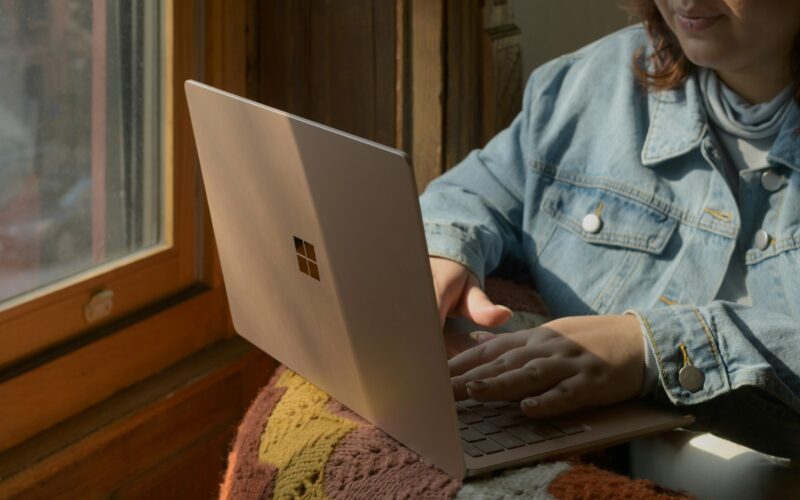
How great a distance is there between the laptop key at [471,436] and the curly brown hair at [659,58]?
0.61 meters

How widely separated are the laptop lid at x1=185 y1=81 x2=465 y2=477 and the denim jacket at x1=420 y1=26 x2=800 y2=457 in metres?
0.28

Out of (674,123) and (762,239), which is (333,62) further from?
(762,239)

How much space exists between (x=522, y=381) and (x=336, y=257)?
0.21 metres

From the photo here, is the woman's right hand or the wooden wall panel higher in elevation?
the wooden wall panel

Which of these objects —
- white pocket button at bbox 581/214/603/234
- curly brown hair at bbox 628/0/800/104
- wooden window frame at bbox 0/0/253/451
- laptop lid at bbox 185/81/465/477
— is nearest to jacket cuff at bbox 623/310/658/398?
laptop lid at bbox 185/81/465/477

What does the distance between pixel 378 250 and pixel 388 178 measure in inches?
2.7

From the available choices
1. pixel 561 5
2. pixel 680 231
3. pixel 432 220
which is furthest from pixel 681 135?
pixel 561 5

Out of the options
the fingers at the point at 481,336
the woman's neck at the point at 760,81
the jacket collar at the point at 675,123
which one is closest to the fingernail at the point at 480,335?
the fingers at the point at 481,336

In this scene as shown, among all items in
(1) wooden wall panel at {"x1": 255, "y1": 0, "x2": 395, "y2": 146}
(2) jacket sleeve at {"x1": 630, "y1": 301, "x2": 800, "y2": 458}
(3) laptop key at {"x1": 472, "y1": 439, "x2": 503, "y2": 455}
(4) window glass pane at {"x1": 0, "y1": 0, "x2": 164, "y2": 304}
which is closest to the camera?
(3) laptop key at {"x1": 472, "y1": 439, "x2": 503, "y2": 455}

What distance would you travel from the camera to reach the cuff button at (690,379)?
99 cm

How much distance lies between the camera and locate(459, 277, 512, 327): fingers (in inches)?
42.2

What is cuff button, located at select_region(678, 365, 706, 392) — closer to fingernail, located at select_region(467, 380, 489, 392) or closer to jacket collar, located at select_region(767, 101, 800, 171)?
fingernail, located at select_region(467, 380, 489, 392)

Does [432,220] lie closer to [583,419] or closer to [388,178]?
[583,419]

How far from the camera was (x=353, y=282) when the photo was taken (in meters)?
0.84
